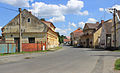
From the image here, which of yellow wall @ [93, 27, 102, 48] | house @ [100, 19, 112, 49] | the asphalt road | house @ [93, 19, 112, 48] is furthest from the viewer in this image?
yellow wall @ [93, 27, 102, 48]

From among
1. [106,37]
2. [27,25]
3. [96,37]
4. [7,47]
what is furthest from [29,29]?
[96,37]

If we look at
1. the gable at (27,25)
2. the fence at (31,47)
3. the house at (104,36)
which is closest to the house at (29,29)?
the gable at (27,25)

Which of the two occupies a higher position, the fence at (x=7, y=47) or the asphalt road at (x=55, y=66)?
the fence at (x=7, y=47)

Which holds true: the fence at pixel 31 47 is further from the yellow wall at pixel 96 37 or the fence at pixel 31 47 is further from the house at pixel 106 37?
the yellow wall at pixel 96 37

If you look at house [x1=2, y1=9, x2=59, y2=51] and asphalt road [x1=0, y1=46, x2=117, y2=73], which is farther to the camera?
house [x1=2, y1=9, x2=59, y2=51]

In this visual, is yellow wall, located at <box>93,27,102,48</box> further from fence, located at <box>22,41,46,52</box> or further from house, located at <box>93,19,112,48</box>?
fence, located at <box>22,41,46,52</box>

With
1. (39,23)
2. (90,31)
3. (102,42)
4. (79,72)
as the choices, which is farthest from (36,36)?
(90,31)

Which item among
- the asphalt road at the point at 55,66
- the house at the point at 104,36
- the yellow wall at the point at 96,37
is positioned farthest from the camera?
the yellow wall at the point at 96,37

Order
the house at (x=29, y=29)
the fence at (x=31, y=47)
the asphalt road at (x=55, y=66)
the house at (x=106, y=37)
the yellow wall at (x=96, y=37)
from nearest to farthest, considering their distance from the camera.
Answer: the asphalt road at (x=55, y=66)
the fence at (x=31, y=47)
the house at (x=29, y=29)
the house at (x=106, y=37)
the yellow wall at (x=96, y=37)

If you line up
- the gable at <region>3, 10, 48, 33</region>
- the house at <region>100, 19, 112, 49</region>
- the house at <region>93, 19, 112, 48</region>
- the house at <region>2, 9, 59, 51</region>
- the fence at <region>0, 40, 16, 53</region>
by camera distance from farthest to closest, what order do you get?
1. the house at <region>93, 19, 112, 48</region>
2. the house at <region>100, 19, 112, 49</region>
3. the gable at <region>3, 10, 48, 33</region>
4. the house at <region>2, 9, 59, 51</region>
5. the fence at <region>0, 40, 16, 53</region>

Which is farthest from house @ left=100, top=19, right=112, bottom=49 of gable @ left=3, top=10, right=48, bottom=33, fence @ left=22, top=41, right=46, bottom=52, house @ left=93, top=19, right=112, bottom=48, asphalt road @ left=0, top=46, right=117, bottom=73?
asphalt road @ left=0, top=46, right=117, bottom=73

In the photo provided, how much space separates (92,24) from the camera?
196ft

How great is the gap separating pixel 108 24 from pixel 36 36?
27123 mm

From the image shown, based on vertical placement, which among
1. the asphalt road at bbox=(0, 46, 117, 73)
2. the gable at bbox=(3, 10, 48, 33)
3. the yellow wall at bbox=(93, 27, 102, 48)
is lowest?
the asphalt road at bbox=(0, 46, 117, 73)
